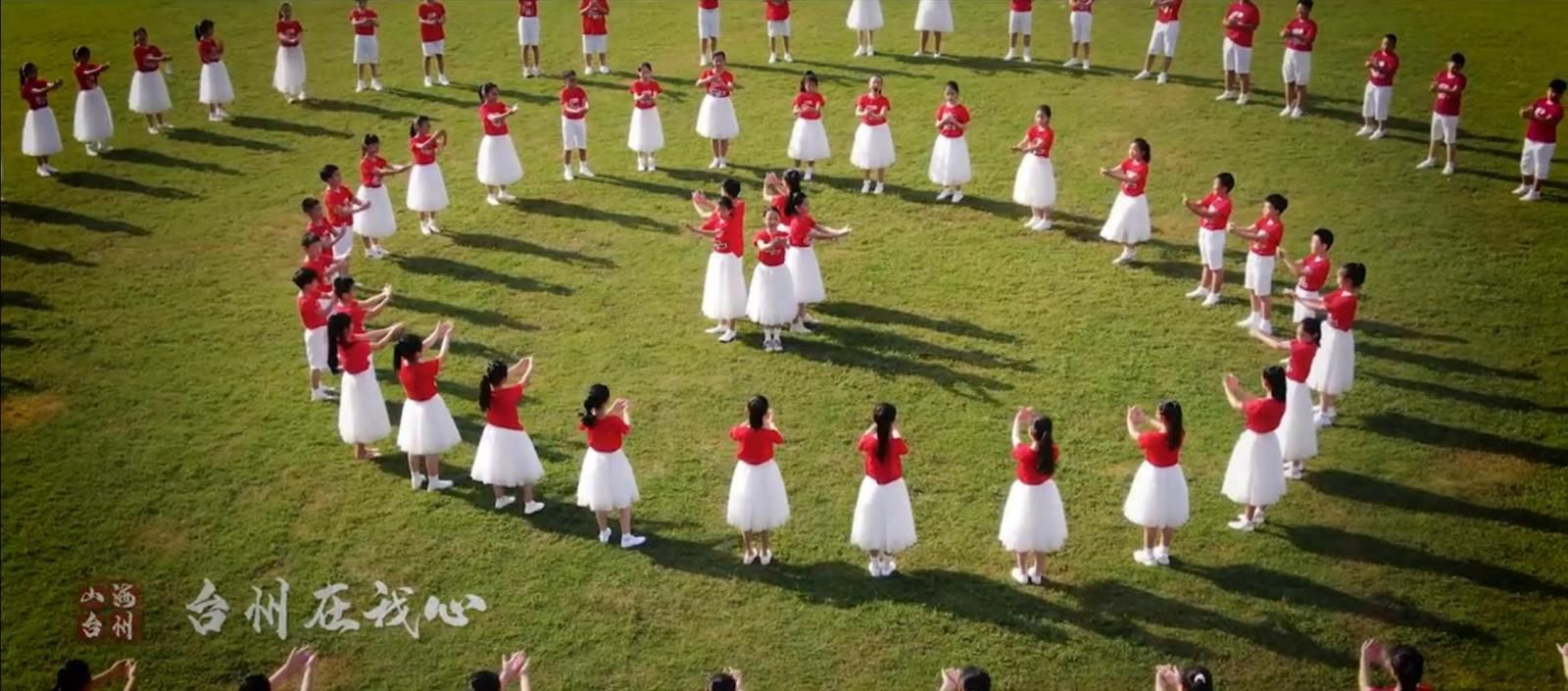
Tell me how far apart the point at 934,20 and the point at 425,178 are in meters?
10.9

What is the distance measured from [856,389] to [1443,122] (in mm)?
10905

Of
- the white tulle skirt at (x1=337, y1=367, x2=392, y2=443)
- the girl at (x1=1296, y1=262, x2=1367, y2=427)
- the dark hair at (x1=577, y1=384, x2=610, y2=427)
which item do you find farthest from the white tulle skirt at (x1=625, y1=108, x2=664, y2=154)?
the girl at (x1=1296, y1=262, x2=1367, y2=427)

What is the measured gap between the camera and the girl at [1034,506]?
13203 millimetres

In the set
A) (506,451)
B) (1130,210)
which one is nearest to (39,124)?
(506,451)

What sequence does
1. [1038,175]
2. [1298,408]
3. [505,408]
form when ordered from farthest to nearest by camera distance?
[1038,175], [1298,408], [505,408]

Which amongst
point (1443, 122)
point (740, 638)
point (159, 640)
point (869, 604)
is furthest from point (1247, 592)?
point (1443, 122)

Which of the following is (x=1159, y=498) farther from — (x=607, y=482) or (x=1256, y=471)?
(x=607, y=482)

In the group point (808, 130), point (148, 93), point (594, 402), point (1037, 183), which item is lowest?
point (594, 402)

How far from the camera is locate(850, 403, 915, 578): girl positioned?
13.4 metres

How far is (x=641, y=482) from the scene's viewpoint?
15625mm

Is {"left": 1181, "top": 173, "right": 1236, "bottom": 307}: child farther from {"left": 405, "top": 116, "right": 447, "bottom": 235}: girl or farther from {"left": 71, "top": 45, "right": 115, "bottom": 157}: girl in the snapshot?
{"left": 71, "top": 45, "right": 115, "bottom": 157}: girl

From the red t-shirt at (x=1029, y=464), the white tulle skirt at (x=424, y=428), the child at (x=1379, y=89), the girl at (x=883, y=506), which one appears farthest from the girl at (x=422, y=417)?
the child at (x=1379, y=89)

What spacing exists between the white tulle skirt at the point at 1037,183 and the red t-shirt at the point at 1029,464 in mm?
8308

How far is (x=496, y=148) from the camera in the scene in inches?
874
